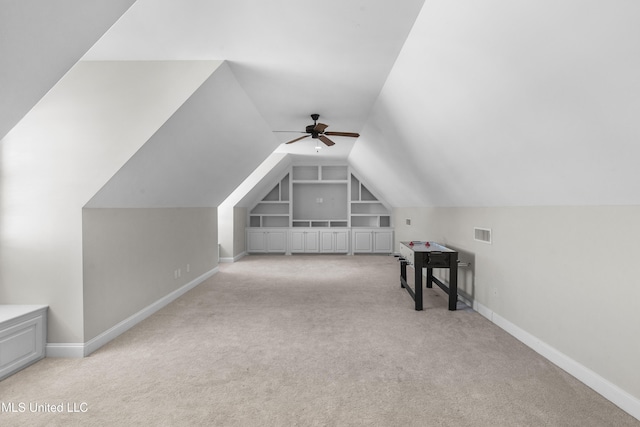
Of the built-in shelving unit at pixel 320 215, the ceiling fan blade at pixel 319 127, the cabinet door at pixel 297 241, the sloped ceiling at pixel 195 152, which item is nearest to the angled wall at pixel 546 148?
the ceiling fan blade at pixel 319 127

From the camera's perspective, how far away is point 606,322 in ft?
7.63

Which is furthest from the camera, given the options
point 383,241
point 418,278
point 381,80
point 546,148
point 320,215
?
point 320,215

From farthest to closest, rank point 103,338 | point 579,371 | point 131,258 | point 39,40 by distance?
point 131,258, point 103,338, point 579,371, point 39,40

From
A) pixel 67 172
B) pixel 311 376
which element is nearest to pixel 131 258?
pixel 67 172

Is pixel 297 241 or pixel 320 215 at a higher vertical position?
pixel 320 215

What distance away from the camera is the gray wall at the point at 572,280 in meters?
2.18

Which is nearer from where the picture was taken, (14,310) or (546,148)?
(546,148)

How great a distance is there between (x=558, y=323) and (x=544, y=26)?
2247 mm

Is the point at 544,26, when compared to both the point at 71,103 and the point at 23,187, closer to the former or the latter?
the point at 71,103

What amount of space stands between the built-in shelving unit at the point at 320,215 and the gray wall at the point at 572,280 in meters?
5.55

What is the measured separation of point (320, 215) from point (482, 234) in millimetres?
6233

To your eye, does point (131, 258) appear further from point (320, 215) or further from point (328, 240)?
point (320, 215)

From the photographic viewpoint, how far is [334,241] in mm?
9633

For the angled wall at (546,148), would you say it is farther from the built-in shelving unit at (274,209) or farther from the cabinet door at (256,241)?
the cabinet door at (256,241)
